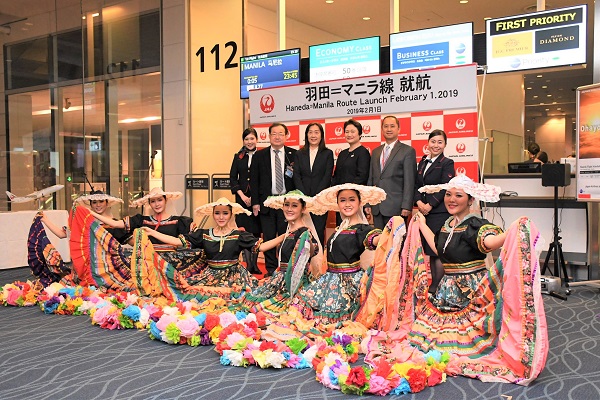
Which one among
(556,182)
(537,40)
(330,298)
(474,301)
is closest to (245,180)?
(330,298)

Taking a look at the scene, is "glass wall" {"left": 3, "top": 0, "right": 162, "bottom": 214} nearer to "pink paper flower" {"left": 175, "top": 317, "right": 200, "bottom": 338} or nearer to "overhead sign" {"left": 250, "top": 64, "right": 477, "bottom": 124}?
"overhead sign" {"left": 250, "top": 64, "right": 477, "bottom": 124}

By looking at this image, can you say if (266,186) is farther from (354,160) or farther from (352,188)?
(352,188)

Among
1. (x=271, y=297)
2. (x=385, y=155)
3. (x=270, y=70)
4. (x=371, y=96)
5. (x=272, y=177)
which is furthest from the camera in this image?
(x=270, y=70)

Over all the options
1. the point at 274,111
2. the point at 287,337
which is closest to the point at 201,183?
the point at 274,111

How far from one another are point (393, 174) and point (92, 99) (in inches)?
262

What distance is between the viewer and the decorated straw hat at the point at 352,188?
173 inches

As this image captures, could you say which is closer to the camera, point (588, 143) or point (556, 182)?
point (588, 143)

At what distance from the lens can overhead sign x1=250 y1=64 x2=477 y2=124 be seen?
5.97m

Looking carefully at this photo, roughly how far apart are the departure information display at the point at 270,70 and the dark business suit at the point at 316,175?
6.31 ft

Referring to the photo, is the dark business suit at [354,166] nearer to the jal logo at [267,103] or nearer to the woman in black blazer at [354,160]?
the woman in black blazer at [354,160]

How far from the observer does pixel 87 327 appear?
14.9 feet

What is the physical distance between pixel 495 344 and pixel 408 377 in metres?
0.64

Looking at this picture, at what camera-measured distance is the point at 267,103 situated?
7.36m

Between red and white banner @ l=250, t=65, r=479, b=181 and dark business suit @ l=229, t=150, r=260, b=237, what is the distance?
2.26 ft
